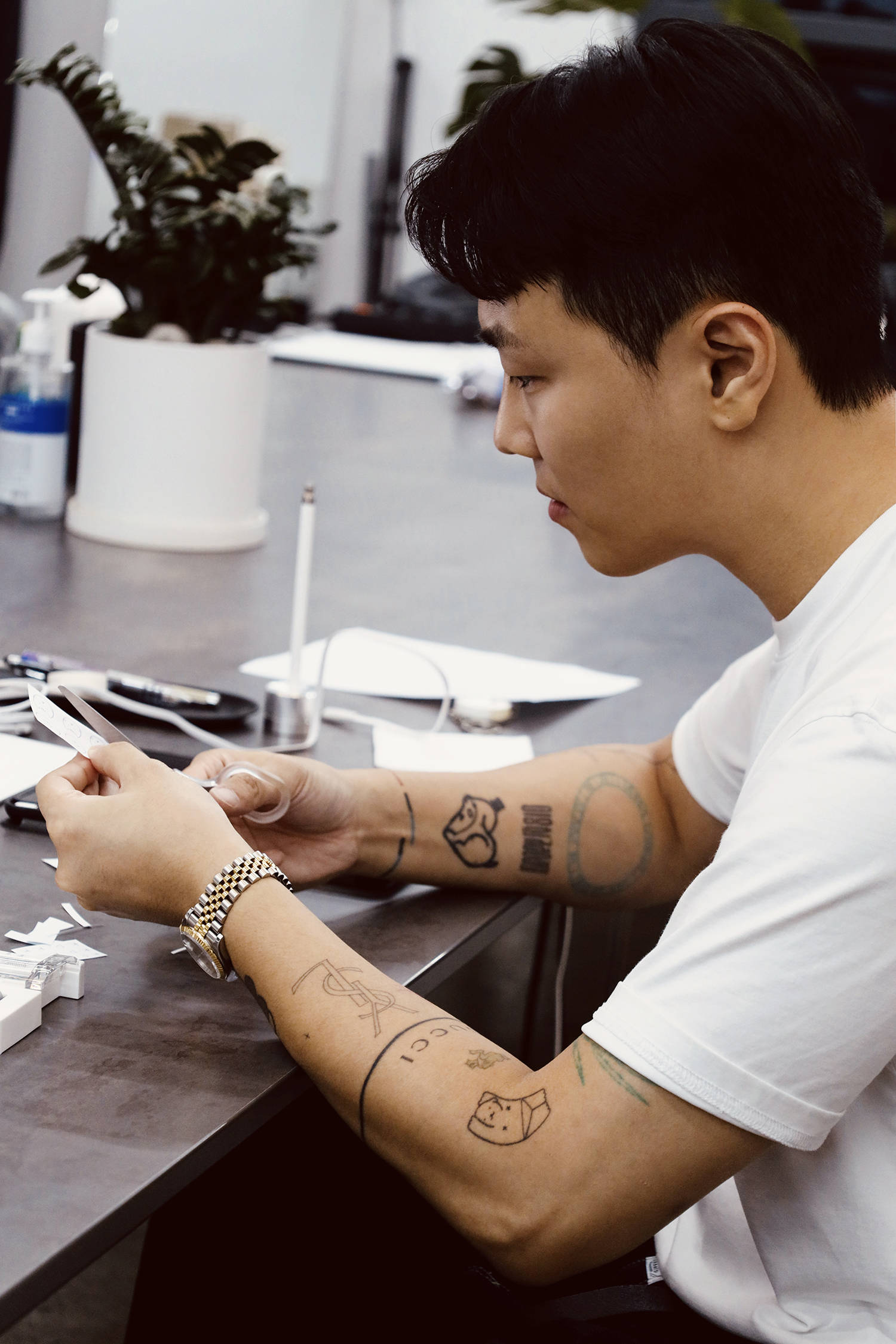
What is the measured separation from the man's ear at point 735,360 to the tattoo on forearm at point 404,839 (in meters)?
0.34

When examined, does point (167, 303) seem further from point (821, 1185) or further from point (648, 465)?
point (821, 1185)

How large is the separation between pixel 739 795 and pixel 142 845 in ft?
1.05

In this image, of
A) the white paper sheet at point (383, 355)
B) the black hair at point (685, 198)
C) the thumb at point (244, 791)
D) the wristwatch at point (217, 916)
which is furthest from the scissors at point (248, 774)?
the white paper sheet at point (383, 355)

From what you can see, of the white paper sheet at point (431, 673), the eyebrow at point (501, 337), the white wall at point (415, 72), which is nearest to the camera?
the eyebrow at point (501, 337)

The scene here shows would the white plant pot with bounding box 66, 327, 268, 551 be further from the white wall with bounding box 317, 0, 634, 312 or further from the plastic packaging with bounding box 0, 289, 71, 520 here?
the white wall with bounding box 317, 0, 634, 312

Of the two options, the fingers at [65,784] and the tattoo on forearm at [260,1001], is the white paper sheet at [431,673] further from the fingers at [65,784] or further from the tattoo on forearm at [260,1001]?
the tattoo on forearm at [260,1001]

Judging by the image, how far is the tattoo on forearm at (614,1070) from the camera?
64 centimetres

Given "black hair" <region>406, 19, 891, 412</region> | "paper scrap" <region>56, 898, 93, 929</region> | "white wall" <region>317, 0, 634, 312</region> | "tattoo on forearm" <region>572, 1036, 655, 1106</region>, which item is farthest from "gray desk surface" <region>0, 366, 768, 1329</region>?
"white wall" <region>317, 0, 634, 312</region>

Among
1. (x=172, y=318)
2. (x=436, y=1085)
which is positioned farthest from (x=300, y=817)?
(x=172, y=318)

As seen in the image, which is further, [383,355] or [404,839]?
[383,355]

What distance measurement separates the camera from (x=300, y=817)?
913mm

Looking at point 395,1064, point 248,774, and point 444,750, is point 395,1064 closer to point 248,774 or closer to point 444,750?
point 248,774

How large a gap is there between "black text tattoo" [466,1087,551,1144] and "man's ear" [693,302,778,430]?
0.36 meters

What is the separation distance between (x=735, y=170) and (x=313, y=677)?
67 centimetres
